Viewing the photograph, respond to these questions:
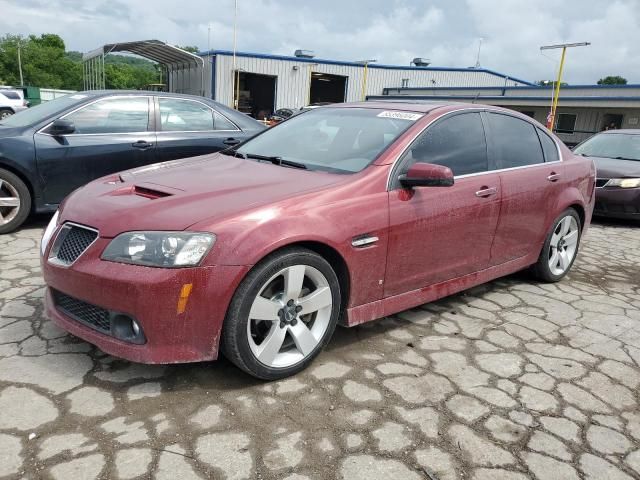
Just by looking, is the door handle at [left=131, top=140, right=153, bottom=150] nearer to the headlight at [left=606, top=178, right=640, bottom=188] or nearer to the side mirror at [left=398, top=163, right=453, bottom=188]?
the side mirror at [left=398, top=163, right=453, bottom=188]

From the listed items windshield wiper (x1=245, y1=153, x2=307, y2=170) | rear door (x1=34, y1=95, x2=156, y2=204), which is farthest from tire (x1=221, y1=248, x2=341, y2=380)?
rear door (x1=34, y1=95, x2=156, y2=204)

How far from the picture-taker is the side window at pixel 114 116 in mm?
5531

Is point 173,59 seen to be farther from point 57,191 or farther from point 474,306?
point 474,306

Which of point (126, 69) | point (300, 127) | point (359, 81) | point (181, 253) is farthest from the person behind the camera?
point (126, 69)

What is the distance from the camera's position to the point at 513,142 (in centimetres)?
411

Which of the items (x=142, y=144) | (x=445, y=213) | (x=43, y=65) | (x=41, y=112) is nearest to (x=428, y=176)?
(x=445, y=213)

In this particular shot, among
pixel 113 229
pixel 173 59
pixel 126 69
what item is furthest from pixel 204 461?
pixel 126 69

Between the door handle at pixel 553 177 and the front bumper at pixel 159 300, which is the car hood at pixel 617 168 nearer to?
the door handle at pixel 553 177

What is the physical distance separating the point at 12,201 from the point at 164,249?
12.0ft

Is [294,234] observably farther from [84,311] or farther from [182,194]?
[84,311]

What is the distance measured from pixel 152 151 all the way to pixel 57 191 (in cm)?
106

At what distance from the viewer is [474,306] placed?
4.10 meters

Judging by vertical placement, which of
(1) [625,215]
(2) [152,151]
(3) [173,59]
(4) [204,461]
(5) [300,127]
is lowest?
(4) [204,461]

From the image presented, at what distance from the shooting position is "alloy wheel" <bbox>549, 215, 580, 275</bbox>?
4.63 meters
